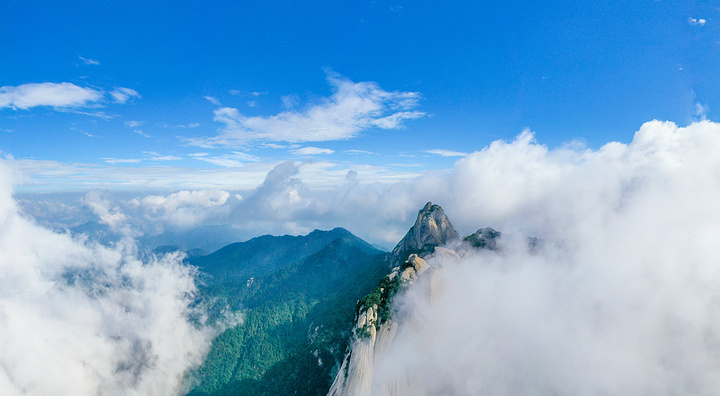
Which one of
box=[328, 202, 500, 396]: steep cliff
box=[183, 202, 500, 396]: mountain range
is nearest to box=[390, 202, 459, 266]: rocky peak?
box=[183, 202, 500, 396]: mountain range

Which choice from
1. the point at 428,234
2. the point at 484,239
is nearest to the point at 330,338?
the point at 428,234

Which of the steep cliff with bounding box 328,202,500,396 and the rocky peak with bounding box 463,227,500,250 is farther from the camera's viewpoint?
the rocky peak with bounding box 463,227,500,250

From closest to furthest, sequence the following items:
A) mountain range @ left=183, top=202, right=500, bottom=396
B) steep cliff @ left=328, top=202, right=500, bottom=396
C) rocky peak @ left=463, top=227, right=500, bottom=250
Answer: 1. steep cliff @ left=328, top=202, right=500, bottom=396
2. mountain range @ left=183, top=202, right=500, bottom=396
3. rocky peak @ left=463, top=227, right=500, bottom=250

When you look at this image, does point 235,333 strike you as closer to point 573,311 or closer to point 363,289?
point 363,289

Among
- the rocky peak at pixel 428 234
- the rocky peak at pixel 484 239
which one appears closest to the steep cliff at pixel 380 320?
the rocky peak at pixel 484 239

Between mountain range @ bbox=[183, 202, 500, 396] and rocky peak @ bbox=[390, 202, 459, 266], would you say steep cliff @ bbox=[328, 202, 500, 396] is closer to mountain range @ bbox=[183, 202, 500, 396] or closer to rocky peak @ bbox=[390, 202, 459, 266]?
mountain range @ bbox=[183, 202, 500, 396]

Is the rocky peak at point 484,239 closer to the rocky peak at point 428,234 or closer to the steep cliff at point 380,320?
the steep cliff at point 380,320

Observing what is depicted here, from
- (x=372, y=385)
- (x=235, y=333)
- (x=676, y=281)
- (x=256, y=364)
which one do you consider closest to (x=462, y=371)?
(x=372, y=385)

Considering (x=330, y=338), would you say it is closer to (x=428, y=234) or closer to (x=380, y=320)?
(x=380, y=320)
